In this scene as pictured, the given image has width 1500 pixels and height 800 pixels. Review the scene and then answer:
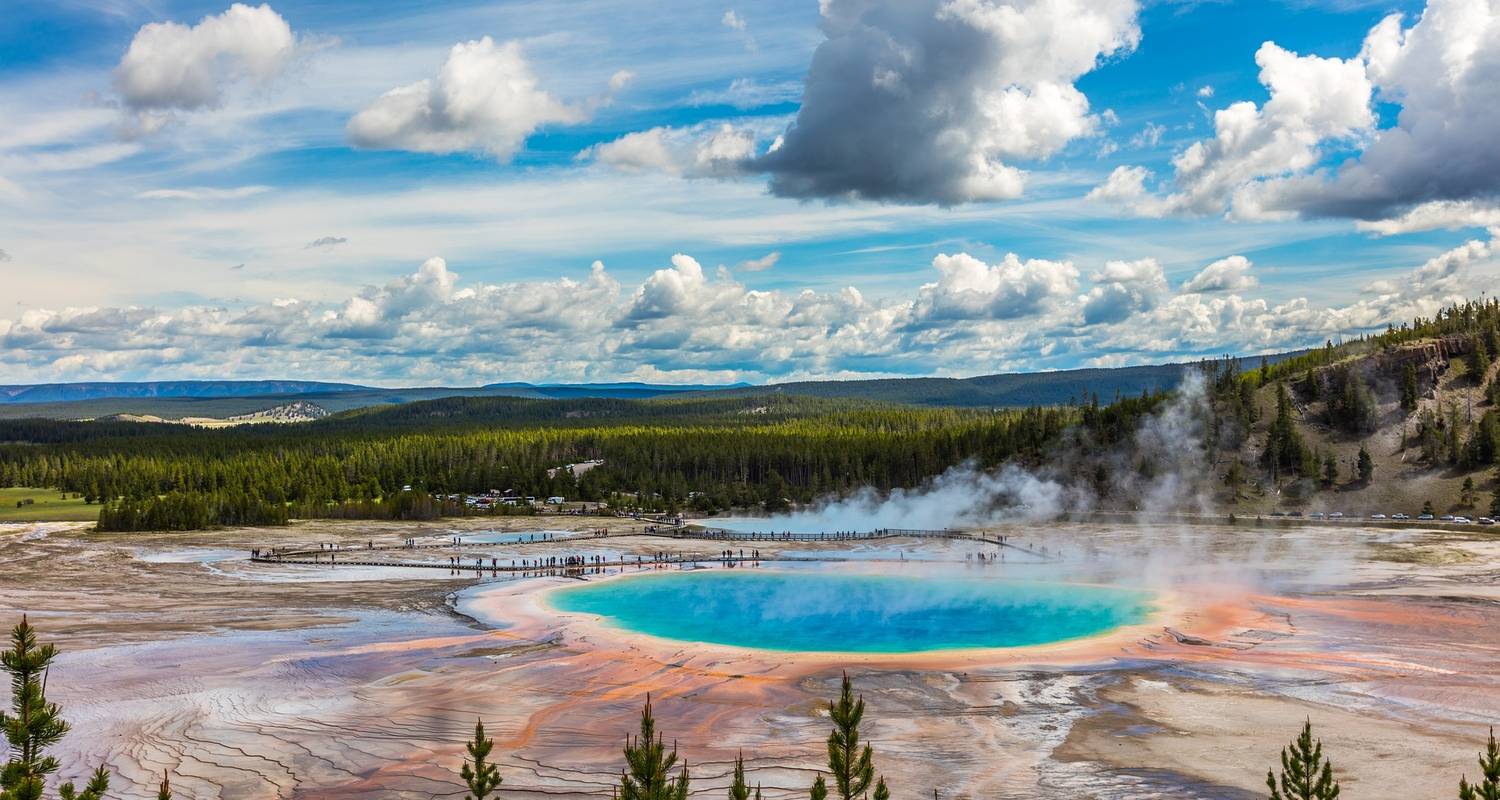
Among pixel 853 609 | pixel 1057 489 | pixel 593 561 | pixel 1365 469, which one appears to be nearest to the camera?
pixel 853 609

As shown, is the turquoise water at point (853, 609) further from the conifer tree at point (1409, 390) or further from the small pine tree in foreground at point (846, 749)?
the conifer tree at point (1409, 390)

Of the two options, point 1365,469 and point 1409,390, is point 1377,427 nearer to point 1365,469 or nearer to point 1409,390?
point 1409,390

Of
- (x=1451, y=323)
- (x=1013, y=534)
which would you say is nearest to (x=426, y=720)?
(x=1013, y=534)

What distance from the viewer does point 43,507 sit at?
3974 inches

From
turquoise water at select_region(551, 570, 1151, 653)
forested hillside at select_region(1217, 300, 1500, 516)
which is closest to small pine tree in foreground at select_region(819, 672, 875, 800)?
turquoise water at select_region(551, 570, 1151, 653)

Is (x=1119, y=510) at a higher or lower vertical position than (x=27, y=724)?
lower

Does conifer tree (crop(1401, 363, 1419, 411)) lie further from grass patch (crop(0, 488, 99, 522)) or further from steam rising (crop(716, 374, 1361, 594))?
grass patch (crop(0, 488, 99, 522))

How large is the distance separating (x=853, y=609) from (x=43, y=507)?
93.0 metres

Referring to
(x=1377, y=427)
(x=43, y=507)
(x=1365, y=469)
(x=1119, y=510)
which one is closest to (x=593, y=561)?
(x=1119, y=510)

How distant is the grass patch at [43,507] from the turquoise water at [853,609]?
63466 millimetres

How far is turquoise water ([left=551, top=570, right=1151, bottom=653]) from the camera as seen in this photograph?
38.9 meters

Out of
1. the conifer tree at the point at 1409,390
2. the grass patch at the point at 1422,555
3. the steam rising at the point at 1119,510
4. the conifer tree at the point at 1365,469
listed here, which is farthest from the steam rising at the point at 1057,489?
the grass patch at the point at 1422,555

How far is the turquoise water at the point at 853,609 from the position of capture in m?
38.9

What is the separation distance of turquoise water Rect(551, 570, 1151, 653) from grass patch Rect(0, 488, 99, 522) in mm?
63466
